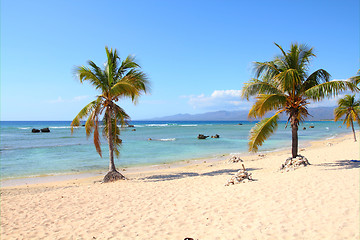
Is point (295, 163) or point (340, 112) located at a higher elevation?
point (340, 112)

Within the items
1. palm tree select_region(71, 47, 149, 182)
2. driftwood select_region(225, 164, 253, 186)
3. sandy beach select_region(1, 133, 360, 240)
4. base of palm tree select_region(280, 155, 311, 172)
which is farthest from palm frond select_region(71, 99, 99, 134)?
base of palm tree select_region(280, 155, 311, 172)

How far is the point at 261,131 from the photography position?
35.0 ft

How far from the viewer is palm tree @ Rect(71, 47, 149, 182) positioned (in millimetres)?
11169

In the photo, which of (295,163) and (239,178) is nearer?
(239,178)

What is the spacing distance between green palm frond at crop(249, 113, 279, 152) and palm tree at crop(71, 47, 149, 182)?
565cm

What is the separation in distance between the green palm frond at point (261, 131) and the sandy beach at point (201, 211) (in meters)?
1.83

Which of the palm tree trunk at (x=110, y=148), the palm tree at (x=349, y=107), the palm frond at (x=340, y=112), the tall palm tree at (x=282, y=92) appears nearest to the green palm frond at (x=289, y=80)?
the tall palm tree at (x=282, y=92)

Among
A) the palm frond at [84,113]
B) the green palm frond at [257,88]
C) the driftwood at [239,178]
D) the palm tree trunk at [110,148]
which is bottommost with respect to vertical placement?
the driftwood at [239,178]

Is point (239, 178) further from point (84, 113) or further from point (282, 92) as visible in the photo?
point (84, 113)

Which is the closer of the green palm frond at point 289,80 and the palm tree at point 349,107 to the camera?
the green palm frond at point 289,80

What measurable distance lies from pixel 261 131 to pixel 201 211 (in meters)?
5.56

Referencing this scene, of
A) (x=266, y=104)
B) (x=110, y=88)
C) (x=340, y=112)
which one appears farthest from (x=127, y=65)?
(x=340, y=112)

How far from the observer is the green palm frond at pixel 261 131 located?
10625mm

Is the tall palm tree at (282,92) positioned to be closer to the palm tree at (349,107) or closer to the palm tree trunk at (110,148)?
the palm tree trunk at (110,148)
